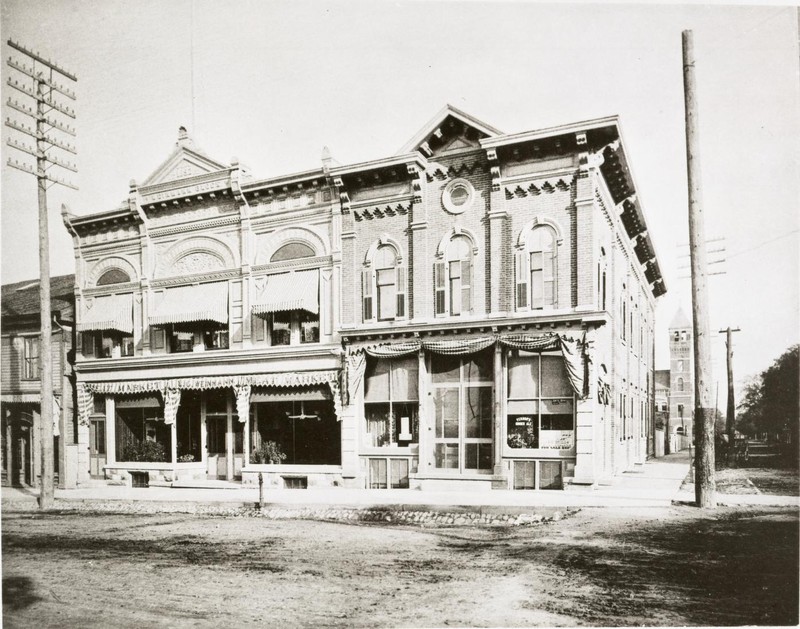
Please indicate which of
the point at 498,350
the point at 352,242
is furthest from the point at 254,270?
the point at 498,350

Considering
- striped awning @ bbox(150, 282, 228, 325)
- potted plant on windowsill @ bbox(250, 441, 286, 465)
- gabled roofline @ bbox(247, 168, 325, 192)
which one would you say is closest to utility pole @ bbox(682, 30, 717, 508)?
gabled roofline @ bbox(247, 168, 325, 192)

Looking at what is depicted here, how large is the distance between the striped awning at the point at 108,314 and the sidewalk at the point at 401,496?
17.4ft

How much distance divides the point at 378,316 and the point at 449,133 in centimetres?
546

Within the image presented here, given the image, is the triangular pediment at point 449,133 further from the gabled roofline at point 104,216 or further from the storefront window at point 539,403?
the gabled roofline at point 104,216

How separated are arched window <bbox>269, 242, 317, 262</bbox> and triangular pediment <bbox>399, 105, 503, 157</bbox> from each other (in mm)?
4308

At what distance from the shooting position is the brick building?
59.7ft

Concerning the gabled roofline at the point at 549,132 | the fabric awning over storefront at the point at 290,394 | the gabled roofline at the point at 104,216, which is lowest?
the fabric awning over storefront at the point at 290,394

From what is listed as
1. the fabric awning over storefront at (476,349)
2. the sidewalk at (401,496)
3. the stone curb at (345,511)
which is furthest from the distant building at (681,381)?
the stone curb at (345,511)

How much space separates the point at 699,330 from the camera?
45.1 feet

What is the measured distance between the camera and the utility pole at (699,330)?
533 inches

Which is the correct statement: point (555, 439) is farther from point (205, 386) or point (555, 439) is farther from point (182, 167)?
point (182, 167)

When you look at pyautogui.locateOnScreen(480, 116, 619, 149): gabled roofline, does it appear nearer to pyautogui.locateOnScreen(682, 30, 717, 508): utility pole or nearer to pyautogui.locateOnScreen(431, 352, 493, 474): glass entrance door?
pyautogui.locateOnScreen(682, 30, 717, 508): utility pole

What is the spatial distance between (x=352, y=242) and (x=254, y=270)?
3566 mm

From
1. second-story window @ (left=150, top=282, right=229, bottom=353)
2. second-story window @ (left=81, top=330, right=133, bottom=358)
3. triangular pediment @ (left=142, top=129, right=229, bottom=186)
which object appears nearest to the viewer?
triangular pediment @ (left=142, top=129, right=229, bottom=186)
